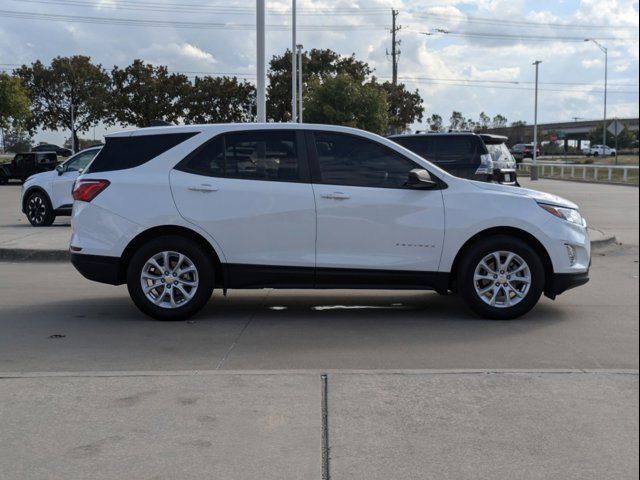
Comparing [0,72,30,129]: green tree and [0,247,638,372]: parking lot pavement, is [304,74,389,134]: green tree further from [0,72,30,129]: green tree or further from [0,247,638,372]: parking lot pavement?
[0,247,638,372]: parking lot pavement

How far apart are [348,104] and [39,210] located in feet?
94.9

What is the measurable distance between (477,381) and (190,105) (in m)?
51.1

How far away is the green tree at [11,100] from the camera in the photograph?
43.2 m

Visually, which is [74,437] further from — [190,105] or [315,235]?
[190,105]

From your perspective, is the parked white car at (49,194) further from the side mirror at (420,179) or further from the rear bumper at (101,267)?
the side mirror at (420,179)

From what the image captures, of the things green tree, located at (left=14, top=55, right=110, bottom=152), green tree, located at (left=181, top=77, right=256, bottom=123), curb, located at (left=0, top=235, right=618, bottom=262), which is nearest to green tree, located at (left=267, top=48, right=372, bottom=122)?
green tree, located at (left=181, top=77, right=256, bottom=123)

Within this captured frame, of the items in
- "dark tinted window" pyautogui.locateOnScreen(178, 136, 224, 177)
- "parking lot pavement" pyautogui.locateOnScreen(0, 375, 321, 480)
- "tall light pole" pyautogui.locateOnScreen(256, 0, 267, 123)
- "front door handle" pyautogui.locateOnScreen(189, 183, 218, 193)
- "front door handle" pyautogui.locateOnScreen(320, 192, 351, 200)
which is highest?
"tall light pole" pyautogui.locateOnScreen(256, 0, 267, 123)

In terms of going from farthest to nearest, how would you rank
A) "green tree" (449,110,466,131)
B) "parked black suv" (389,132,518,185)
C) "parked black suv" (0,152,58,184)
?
"green tree" (449,110,466,131) → "parked black suv" (0,152,58,184) → "parked black suv" (389,132,518,185)

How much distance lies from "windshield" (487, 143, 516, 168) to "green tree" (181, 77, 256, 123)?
39.7 meters

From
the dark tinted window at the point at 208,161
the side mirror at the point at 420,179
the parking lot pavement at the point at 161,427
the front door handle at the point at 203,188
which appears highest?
the dark tinted window at the point at 208,161

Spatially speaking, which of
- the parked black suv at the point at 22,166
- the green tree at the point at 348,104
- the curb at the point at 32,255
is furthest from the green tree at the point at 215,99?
the curb at the point at 32,255

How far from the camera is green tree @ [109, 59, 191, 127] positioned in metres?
53.1

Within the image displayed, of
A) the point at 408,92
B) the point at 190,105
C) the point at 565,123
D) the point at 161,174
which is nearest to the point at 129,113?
the point at 190,105

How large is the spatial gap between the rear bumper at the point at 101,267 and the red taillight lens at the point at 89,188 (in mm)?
570
